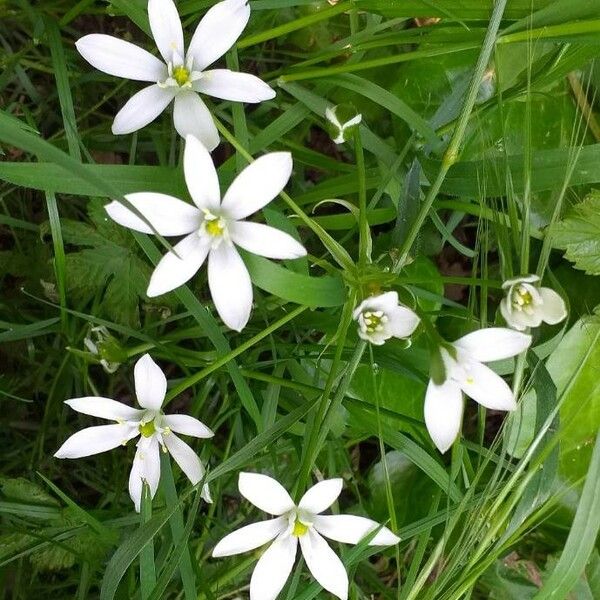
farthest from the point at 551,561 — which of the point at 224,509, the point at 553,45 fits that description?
the point at 553,45

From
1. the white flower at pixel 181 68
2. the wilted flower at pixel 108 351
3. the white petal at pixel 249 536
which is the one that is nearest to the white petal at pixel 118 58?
the white flower at pixel 181 68

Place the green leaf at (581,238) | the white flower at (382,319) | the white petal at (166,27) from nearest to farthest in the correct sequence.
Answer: the white flower at (382,319) < the white petal at (166,27) < the green leaf at (581,238)

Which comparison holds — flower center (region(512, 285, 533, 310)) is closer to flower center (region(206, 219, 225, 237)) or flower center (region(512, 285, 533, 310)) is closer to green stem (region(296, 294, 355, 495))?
green stem (region(296, 294, 355, 495))

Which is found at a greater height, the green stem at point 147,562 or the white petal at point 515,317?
the white petal at point 515,317

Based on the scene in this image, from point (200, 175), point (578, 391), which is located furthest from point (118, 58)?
point (578, 391)

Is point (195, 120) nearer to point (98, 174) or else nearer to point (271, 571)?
point (98, 174)

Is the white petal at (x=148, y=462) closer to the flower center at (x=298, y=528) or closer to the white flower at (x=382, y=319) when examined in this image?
the flower center at (x=298, y=528)

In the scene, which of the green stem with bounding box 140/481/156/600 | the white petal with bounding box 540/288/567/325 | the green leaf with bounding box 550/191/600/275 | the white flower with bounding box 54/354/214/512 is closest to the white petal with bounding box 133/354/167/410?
the white flower with bounding box 54/354/214/512

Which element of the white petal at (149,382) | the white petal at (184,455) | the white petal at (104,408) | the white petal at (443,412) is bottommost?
the white petal at (184,455)
